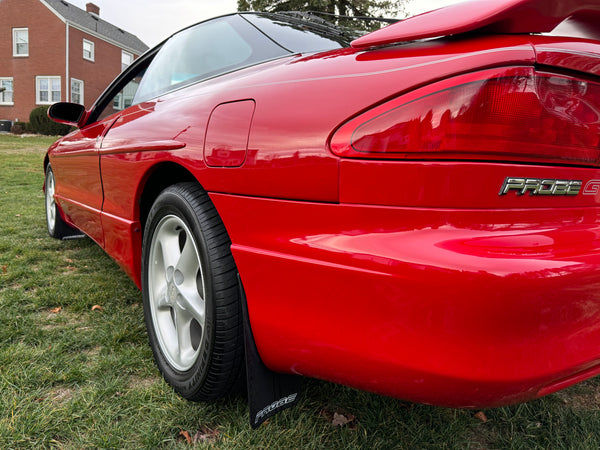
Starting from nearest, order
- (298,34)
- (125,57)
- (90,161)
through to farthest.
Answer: (298,34)
(90,161)
(125,57)

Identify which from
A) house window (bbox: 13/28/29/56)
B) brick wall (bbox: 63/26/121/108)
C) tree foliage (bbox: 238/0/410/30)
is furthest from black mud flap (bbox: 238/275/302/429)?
house window (bbox: 13/28/29/56)

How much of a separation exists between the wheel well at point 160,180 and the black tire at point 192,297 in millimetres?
147

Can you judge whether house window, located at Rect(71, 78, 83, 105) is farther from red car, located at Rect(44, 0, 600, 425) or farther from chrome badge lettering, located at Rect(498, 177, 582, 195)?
chrome badge lettering, located at Rect(498, 177, 582, 195)

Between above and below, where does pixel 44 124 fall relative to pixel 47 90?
below

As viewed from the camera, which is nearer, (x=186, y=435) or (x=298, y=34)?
(x=186, y=435)

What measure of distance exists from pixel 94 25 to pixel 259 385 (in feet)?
108

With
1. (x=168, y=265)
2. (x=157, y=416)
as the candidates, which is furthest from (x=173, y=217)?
(x=157, y=416)

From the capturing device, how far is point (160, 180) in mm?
2088

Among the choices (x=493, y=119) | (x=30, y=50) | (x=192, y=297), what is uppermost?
(x=30, y=50)

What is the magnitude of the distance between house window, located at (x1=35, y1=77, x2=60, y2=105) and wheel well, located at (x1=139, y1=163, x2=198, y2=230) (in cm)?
2717

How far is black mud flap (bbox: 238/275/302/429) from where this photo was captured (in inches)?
53.2

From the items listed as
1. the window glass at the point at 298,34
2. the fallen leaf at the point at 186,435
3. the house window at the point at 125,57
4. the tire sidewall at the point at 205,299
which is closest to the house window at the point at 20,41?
the house window at the point at 125,57

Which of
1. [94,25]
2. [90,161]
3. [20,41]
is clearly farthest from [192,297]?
[94,25]

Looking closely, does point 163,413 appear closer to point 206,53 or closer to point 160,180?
point 160,180
